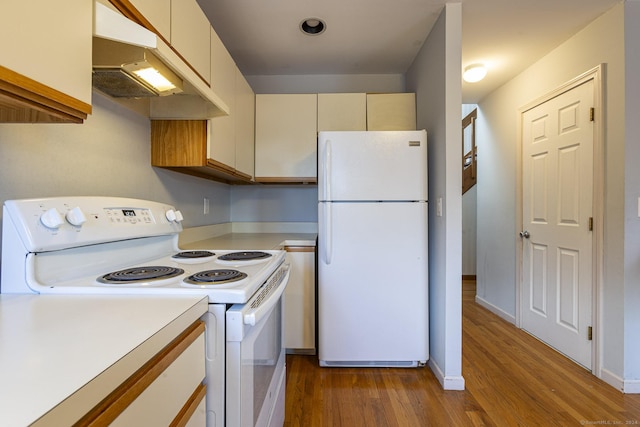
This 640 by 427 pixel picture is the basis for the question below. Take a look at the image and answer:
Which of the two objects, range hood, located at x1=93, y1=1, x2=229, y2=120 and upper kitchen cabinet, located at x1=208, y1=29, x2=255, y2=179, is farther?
upper kitchen cabinet, located at x1=208, y1=29, x2=255, y2=179

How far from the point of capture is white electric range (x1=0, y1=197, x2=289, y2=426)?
0.80m

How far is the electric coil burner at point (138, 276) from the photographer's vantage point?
890 millimetres

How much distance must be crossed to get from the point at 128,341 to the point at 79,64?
702 mm

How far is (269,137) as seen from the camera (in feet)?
8.45

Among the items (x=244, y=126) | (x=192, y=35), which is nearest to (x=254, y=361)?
(x=192, y=35)

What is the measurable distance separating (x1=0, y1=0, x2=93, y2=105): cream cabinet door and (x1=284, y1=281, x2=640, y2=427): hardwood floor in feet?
5.54

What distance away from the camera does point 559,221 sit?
235cm

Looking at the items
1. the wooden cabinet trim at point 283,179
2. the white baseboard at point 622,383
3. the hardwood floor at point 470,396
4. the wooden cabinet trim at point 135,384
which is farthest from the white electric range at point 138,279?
the white baseboard at point 622,383

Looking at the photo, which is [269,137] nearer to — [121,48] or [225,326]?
[121,48]

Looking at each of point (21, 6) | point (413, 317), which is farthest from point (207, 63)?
point (413, 317)

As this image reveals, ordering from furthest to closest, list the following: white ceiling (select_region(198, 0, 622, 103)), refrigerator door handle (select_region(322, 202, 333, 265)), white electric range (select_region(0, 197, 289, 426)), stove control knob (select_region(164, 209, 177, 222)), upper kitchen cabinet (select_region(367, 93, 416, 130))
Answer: upper kitchen cabinet (select_region(367, 93, 416, 130)) → refrigerator door handle (select_region(322, 202, 333, 265)) → white ceiling (select_region(198, 0, 622, 103)) → stove control knob (select_region(164, 209, 177, 222)) → white electric range (select_region(0, 197, 289, 426))

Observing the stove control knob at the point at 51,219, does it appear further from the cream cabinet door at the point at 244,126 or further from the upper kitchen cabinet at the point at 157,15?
the cream cabinet door at the point at 244,126

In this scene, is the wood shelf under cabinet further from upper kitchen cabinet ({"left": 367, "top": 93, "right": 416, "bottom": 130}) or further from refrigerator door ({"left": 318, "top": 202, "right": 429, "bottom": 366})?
upper kitchen cabinet ({"left": 367, "top": 93, "right": 416, "bottom": 130})

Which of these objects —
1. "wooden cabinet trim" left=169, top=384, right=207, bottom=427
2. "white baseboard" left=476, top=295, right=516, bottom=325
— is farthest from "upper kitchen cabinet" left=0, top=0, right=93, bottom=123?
"white baseboard" left=476, top=295, right=516, bottom=325
